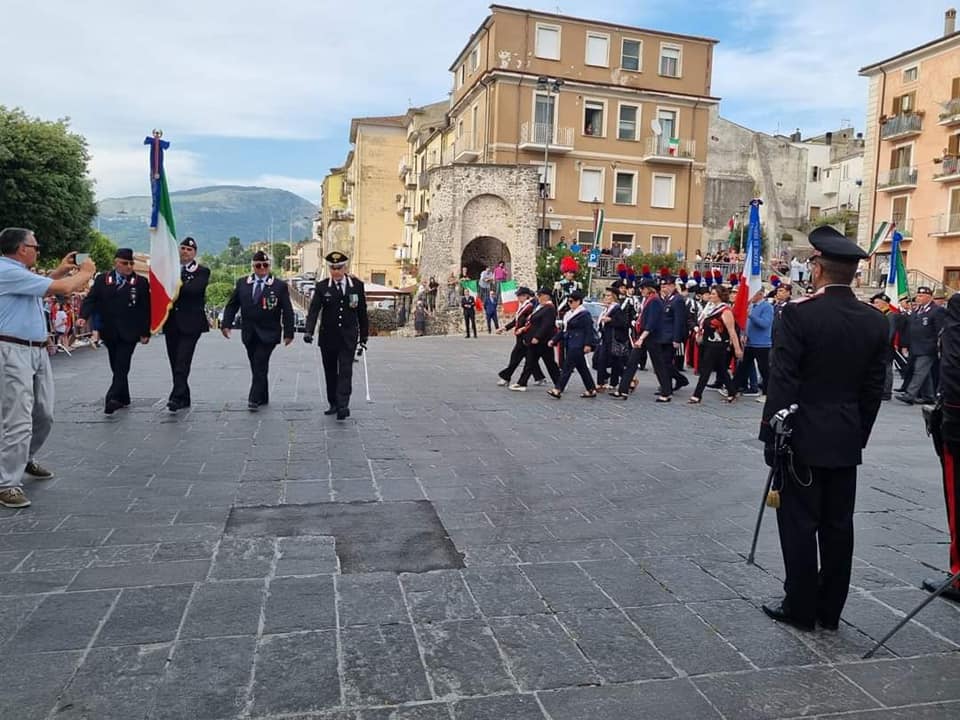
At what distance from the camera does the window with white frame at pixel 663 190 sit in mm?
43969

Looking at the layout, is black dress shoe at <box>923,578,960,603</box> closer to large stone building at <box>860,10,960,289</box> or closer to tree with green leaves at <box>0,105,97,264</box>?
tree with green leaves at <box>0,105,97,264</box>

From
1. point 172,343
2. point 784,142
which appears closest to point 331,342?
point 172,343

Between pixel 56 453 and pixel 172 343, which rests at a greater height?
pixel 172 343

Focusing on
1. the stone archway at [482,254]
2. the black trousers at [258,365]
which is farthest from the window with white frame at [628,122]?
the black trousers at [258,365]

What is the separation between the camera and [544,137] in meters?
41.3

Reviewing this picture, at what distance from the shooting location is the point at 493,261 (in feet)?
133

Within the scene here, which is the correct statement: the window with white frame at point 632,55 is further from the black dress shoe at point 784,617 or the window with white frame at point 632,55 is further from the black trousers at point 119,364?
the black dress shoe at point 784,617

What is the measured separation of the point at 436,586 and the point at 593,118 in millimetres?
41023

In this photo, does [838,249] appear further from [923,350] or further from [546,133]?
[546,133]

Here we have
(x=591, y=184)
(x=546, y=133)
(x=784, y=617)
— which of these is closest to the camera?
(x=784, y=617)

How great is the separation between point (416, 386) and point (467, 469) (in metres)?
6.23

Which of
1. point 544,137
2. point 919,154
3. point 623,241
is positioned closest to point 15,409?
point 544,137

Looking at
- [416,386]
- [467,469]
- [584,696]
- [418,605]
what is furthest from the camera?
[416,386]

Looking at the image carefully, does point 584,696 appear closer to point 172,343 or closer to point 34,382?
point 34,382
